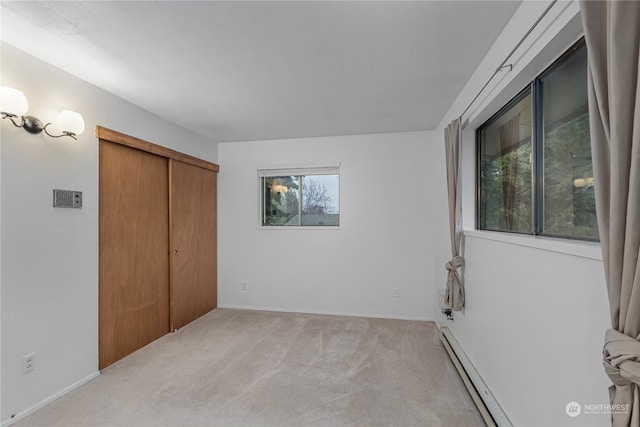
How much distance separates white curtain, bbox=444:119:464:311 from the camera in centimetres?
256

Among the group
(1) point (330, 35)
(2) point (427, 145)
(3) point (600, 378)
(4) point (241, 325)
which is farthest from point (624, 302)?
(4) point (241, 325)

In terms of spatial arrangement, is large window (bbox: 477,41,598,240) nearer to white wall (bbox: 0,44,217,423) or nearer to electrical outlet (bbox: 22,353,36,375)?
white wall (bbox: 0,44,217,423)

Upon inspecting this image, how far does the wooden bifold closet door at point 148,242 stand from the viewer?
262cm

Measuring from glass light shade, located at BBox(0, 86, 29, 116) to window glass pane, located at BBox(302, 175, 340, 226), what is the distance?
292 centimetres

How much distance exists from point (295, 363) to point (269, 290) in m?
1.69

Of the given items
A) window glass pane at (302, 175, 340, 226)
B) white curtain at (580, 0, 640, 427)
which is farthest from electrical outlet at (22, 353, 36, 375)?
white curtain at (580, 0, 640, 427)

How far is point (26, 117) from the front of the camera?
198 cm

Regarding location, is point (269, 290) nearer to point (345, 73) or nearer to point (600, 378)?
point (345, 73)

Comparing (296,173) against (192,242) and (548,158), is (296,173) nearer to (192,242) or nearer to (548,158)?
(192,242)

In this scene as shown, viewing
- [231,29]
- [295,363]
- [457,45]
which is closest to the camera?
[231,29]

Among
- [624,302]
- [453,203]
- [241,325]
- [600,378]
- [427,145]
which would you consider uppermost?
[427,145]

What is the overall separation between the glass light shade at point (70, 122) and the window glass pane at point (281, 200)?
7.85 feet

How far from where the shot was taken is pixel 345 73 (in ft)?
7.54

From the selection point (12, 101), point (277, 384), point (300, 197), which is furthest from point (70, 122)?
point (300, 197)
